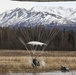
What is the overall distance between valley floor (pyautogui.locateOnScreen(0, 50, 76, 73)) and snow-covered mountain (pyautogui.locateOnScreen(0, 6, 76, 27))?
1.58 meters

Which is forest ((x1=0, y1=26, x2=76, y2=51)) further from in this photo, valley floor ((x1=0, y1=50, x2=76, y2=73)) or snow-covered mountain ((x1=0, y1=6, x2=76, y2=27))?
valley floor ((x1=0, y1=50, x2=76, y2=73))

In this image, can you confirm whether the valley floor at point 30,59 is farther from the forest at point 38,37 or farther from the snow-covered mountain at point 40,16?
the snow-covered mountain at point 40,16

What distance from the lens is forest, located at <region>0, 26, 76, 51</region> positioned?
12008 mm

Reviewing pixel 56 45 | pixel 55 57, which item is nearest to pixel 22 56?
pixel 55 57

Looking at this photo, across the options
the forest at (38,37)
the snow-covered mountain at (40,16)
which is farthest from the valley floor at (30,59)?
the snow-covered mountain at (40,16)

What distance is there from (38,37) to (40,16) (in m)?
1.11

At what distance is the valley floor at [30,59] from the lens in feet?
32.2

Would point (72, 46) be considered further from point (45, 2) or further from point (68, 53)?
point (45, 2)

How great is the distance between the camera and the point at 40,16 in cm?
1289

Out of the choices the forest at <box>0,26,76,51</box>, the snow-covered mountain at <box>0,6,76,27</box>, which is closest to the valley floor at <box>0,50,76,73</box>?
the forest at <box>0,26,76,51</box>

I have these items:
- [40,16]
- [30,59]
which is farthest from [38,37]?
[30,59]

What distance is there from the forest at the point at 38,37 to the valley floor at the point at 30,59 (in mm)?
577

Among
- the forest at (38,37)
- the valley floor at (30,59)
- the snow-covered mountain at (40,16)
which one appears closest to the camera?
the valley floor at (30,59)

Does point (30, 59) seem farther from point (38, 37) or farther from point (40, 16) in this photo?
point (40, 16)
